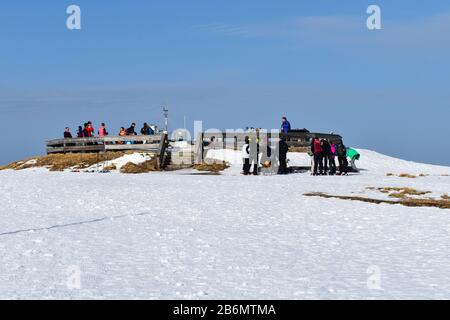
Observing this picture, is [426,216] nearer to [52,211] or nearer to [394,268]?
[394,268]

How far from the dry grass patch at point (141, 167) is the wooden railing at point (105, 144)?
0.66m

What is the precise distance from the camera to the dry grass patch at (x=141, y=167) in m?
32.1

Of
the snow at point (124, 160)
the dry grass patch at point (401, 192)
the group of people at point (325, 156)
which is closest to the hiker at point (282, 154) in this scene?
the group of people at point (325, 156)

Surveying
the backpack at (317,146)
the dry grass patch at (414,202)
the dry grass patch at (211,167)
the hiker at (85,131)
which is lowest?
the dry grass patch at (211,167)

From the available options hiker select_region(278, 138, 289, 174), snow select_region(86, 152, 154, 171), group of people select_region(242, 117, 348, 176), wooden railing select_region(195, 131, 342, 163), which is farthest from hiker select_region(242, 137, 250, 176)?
snow select_region(86, 152, 154, 171)

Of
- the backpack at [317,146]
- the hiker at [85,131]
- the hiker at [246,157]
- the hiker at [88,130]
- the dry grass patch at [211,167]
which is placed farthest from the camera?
the hiker at [85,131]

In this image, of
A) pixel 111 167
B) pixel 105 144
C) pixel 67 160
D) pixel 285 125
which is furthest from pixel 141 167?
pixel 285 125

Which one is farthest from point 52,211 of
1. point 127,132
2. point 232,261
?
point 127,132

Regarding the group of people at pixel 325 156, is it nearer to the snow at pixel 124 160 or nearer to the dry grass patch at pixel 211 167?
the dry grass patch at pixel 211 167

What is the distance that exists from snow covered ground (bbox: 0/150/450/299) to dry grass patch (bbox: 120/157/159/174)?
27.3 feet

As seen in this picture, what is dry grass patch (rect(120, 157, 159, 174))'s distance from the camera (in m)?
32.1

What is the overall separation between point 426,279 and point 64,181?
19839 mm

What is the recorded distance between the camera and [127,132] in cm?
4225

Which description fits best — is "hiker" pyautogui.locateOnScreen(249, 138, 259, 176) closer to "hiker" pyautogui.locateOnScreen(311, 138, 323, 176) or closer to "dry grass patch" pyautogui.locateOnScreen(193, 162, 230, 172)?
"dry grass patch" pyautogui.locateOnScreen(193, 162, 230, 172)
